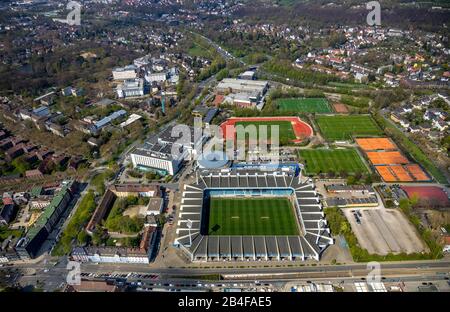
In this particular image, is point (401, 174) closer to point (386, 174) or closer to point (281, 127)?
point (386, 174)

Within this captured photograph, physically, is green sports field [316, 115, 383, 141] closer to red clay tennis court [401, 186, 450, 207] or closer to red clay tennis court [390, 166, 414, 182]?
red clay tennis court [390, 166, 414, 182]

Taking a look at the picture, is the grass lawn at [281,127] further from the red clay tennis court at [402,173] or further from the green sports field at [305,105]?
the red clay tennis court at [402,173]

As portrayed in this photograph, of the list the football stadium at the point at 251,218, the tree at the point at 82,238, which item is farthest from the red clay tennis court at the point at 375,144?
the tree at the point at 82,238

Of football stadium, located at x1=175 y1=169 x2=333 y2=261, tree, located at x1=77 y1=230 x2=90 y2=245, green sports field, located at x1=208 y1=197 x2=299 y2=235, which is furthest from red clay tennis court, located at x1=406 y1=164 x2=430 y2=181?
tree, located at x1=77 y1=230 x2=90 y2=245

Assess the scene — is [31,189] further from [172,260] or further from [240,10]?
[240,10]

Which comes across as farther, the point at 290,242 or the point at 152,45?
the point at 152,45
